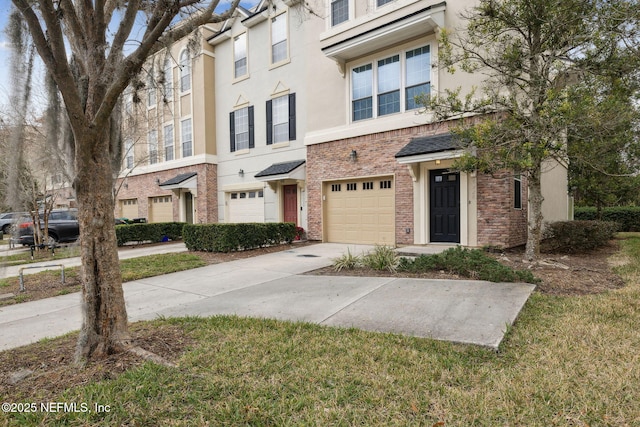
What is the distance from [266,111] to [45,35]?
1223 centimetres

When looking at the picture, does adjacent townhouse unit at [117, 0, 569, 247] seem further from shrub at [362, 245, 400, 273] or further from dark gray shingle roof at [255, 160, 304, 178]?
shrub at [362, 245, 400, 273]

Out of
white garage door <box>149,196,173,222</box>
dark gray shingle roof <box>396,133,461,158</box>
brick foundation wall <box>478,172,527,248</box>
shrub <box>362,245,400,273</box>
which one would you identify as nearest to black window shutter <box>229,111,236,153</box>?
white garage door <box>149,196,173,222</box>

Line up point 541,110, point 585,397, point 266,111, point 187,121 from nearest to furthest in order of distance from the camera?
point 585,397, point 541,110, point 266,111, point 187,121

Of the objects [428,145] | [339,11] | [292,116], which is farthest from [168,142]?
[428,145]

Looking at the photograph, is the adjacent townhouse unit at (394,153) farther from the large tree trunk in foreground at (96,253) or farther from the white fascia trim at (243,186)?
the large tree trunk in foreground at (96,253)

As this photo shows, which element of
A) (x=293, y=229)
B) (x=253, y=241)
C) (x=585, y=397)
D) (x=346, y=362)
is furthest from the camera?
(x=293, y=229)

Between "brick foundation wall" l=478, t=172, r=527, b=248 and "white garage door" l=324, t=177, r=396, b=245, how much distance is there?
2669 mm

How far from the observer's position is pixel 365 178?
39.2 ft

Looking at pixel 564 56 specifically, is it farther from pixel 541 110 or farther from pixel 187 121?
pixel 187 121

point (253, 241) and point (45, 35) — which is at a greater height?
point (45, 35)

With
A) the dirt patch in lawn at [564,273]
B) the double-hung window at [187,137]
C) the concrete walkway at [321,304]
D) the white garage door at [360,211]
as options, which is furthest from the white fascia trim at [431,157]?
the double-hung window at [187,137]

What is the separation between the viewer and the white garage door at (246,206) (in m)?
15.6

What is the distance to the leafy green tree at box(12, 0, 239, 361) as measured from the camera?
3.04 metres

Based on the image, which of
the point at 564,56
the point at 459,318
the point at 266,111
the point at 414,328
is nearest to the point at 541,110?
the point at 564,56
